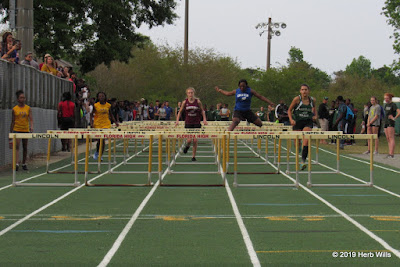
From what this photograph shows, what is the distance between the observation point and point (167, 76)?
69625mm

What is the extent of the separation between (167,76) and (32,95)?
49.9 metres

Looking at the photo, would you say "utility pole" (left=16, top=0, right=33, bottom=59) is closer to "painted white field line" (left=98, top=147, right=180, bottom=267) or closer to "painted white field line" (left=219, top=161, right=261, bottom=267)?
"painted white field line" (left=98, top=147, right=180, bottom=267)

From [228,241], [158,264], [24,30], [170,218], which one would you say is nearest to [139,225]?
[170,218]

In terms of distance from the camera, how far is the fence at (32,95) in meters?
17.1

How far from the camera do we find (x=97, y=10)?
34031mm

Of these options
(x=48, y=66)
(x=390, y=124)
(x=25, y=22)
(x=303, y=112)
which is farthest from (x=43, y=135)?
(x=390, y=124)

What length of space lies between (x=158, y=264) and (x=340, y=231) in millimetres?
2550

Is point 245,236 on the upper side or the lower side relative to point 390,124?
lower

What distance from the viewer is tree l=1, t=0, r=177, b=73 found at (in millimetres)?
32094

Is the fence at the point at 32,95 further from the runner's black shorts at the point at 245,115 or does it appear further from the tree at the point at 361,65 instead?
the tree at the point at 361,65

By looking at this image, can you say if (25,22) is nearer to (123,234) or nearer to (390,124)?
(390,124)

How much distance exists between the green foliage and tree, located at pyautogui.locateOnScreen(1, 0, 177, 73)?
28.0 meters

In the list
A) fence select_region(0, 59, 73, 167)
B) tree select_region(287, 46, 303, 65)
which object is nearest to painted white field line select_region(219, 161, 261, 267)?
fence select_region(0, 59, 73, 167)

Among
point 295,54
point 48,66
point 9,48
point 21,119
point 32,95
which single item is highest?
point 295,54
